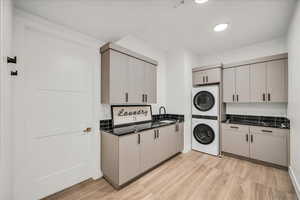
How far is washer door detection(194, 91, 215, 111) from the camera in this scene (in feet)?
10.2

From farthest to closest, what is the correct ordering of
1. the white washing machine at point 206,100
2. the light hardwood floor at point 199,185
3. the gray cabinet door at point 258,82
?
the white washing machine at point 206,100, the gray cabinet door at point 258,82, the light hardwood floor at point 199,185

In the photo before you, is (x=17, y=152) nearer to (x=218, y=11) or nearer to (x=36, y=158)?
(x=36, y=158)

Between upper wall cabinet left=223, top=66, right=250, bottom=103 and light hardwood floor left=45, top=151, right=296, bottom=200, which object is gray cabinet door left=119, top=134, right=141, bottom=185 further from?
upper wall cabinet left=223, top=66, right=250, bottom=103

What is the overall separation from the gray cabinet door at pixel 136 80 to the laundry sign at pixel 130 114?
0.32m

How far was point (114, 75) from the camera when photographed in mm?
2137

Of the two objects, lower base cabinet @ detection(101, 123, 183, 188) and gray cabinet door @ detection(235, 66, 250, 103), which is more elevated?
gray cabinet door @ detection(235, 66, 250, 103)

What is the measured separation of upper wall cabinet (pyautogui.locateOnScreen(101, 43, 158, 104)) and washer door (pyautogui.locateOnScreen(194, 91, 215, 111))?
1398 millimetres

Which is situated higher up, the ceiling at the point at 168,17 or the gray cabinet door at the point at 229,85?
the ceiling at the point at 168,17

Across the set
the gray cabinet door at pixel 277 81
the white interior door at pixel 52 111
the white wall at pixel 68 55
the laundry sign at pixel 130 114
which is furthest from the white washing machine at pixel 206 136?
the white interior door at pixel 52 111

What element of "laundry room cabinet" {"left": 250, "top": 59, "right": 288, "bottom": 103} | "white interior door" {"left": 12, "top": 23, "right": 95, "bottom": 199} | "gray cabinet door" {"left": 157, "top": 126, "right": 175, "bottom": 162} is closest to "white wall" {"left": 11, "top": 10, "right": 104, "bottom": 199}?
"white interior door" {"left": 12, "top": 23, "right": 95, "bottom": 199}

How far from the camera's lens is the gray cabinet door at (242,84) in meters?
2.90

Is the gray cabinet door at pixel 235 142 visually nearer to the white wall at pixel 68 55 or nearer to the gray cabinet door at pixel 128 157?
the gray cabinet door at pixel 128 157

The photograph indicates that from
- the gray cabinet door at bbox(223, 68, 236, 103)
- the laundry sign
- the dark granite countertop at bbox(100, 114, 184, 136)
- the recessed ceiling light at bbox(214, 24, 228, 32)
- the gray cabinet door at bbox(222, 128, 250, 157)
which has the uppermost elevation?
the recessed ceiling light at bbox(214, 24, 228, 32)

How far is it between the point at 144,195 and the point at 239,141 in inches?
95.1
